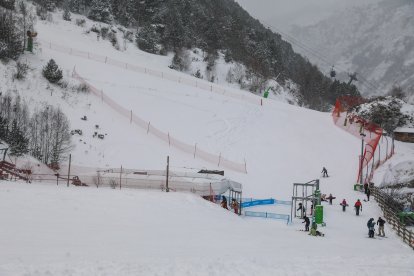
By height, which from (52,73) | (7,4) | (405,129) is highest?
(7,4)

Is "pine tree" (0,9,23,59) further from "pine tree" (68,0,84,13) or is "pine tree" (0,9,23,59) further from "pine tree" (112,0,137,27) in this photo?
"pine tree" (112,0,137,27)

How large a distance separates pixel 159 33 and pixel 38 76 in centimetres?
4343

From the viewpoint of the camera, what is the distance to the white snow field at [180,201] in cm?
1377

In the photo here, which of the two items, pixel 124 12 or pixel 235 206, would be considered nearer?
pixel 235 206

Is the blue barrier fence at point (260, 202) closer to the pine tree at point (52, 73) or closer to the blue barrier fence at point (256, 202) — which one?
the blue barrier fence at point (256, 202)

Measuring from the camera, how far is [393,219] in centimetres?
2756

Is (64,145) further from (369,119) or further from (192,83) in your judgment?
(369,119)

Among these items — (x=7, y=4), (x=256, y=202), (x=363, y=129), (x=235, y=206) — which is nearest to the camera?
(x=235, y=206)

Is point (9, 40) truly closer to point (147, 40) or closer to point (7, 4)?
point (7, 4)

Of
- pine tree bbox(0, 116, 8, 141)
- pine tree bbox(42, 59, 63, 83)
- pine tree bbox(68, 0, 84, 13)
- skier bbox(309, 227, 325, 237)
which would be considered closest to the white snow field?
skier bbox(309, 227, 325, 237)

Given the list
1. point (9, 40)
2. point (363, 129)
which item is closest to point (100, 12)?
point (9, 40)

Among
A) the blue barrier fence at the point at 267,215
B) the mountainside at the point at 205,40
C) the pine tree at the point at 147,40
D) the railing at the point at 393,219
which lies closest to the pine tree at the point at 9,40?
the mountainside at the point at 205,40

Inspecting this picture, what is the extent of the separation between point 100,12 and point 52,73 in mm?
40219

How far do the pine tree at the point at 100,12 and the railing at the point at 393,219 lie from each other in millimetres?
61823
